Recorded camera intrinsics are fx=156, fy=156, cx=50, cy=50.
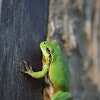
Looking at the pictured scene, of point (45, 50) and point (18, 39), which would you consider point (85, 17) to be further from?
point (18, 39)

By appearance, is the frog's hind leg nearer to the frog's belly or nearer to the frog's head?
the frog's belly

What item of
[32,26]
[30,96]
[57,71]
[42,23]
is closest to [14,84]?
[30,96]

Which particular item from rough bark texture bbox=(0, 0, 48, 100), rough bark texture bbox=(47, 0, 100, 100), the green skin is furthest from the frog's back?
rough bark texture bbox=(47, 0, 100, 100)

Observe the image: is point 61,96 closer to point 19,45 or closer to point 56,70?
point 56,70

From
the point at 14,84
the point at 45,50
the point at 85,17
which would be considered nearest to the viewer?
the point at 14,84

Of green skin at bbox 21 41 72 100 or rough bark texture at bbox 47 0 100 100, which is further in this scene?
rough bark texture at bbox 47 0 100 100

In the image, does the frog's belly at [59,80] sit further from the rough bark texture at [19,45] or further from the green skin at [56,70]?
the rough bark texture at [19,45]
